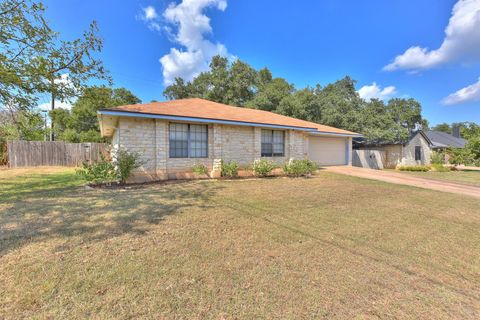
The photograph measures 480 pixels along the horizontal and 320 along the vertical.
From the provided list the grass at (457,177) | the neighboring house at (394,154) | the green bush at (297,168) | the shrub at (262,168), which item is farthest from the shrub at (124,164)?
the neighboring house at (394,154)

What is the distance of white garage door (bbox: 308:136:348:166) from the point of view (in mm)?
17111

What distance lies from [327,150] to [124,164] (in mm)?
14971

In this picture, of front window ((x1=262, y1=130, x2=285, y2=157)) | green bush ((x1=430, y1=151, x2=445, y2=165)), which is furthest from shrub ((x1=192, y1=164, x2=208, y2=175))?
green bush ((x1=430, y1=151, x2=445, y2=165))

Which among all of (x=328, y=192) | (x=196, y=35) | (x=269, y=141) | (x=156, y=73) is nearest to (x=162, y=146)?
(x=269, y=141)

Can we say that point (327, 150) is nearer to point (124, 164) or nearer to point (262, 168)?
point (262, 168)

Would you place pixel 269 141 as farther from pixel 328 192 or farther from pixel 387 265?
pixel 387 265

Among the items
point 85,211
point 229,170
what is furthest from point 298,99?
point 85,211

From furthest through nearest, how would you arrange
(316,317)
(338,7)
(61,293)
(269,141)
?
1. (269,141)
2. (338,7)
3. (61,293)
4. (316,317)

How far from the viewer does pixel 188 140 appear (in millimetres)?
10555

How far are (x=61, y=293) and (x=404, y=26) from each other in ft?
62.5

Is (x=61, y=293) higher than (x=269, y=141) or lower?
lower

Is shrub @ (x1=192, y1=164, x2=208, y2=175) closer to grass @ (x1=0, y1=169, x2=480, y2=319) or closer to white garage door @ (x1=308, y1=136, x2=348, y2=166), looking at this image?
grass @ (x1=0, y1=169, x2=480, y2=319)

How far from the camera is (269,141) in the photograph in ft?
43.5

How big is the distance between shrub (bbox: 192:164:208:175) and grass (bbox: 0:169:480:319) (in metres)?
4.20
